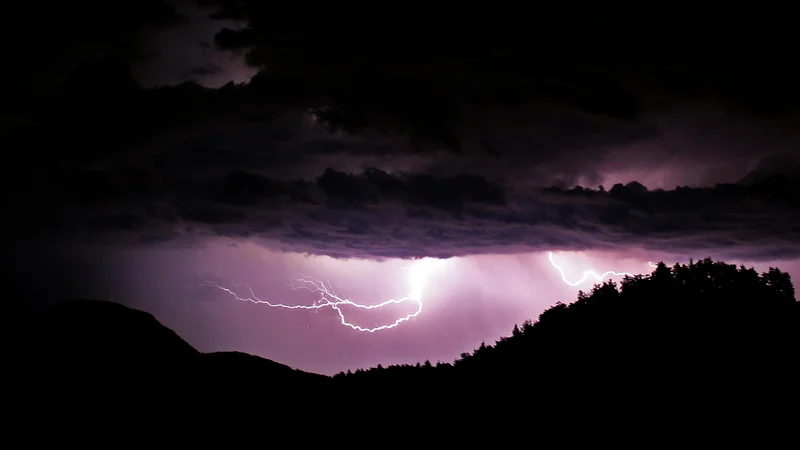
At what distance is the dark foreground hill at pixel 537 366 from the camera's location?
40562mm

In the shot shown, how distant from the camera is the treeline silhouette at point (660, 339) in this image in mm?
41281

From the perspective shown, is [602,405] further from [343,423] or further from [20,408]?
[20,408]

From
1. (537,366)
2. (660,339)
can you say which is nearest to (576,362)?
(537,366)

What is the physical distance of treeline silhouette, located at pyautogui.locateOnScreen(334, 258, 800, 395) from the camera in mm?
41281

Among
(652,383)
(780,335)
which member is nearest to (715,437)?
(652,383)

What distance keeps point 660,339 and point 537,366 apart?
11.6 m

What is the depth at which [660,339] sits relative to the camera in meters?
46.2

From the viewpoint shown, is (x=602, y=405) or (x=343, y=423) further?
(x=343, y=423)

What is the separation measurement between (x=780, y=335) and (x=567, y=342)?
57.8 ft

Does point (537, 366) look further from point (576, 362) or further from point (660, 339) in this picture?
point (660, 339)

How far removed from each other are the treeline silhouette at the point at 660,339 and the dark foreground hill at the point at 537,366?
16 cm

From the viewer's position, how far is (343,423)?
179 ft

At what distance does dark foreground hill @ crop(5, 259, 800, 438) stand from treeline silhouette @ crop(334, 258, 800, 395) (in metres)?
0.16

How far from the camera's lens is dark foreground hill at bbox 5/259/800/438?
133ft
